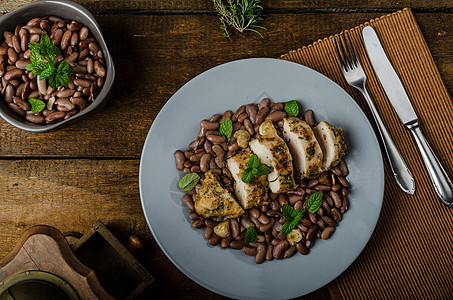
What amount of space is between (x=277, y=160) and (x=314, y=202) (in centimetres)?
30

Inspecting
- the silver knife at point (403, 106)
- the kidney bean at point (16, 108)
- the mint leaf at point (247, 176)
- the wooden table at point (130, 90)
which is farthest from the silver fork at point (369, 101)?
the kidney bean at point (16, 108)

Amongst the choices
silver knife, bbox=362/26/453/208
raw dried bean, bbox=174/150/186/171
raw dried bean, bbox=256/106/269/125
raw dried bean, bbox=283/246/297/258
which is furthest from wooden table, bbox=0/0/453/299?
raw dried bean, bbox=283/246/297/258

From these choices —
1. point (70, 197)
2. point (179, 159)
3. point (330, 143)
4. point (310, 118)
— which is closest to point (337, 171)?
point (330, 143)

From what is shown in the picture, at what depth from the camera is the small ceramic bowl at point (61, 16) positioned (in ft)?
6.24

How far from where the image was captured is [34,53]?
6.24 feet

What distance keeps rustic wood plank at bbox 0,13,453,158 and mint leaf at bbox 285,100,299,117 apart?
1.53 ft

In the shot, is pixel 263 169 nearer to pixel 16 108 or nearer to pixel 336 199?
pixel 336 199

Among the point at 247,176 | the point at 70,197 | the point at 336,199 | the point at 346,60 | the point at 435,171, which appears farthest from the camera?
the point at 70,197

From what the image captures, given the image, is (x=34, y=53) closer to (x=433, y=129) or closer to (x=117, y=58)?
(x=117, y=58)

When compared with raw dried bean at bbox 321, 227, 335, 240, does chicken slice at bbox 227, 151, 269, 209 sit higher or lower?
higher

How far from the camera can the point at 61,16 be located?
6.80 feet

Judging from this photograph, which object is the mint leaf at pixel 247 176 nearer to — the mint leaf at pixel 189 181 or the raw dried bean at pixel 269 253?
the mint leaf at pixel 189 181

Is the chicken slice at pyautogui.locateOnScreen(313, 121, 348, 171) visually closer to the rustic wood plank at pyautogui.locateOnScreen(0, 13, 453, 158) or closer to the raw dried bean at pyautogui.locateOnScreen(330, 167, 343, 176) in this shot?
the raw dried bean at pyautogui.locateOnScreen(330, 167, 343, 176)

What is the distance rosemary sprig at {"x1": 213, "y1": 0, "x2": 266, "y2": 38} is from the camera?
2.13 metres
